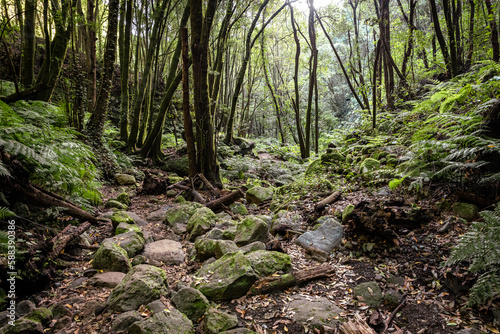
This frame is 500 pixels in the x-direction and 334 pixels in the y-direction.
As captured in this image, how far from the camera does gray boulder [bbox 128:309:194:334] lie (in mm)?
2027

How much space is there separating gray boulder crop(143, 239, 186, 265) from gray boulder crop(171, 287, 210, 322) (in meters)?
1.06

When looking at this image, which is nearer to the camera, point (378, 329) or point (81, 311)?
point (378, 329)

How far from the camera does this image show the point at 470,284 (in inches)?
87.2

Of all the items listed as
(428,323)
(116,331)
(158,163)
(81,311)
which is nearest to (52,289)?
(81,311)

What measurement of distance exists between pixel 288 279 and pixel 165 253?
1886 millimetres

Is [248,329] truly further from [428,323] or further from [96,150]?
[96,150]

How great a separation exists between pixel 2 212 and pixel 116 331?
173 cm

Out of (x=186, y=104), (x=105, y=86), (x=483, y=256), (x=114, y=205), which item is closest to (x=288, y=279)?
(x=483, y=256)

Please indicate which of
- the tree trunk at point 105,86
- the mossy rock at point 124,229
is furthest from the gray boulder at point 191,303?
the tree trunk at point 105,86

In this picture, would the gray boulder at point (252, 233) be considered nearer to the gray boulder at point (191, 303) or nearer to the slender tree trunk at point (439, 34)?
the gray boulder at point (191, 303)

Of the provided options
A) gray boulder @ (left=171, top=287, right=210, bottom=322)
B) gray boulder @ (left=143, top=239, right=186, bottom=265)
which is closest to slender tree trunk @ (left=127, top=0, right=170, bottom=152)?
gray boulder @ (left=143, top=239, right=186, bottom=265)

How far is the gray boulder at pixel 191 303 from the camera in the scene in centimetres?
242

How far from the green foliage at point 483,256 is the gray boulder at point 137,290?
9.24 ft

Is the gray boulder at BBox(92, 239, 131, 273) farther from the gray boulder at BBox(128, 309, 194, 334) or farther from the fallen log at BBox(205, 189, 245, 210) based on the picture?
the fallen log at BBox(205, 189, 245, 210)
